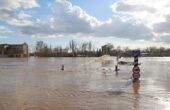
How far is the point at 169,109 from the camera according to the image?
14.3 metres

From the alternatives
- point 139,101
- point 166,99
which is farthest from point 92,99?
point 166,99

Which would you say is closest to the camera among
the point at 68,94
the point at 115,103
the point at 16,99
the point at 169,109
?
the point at 169,109

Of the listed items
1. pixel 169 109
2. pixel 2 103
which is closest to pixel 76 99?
pixel 2 103

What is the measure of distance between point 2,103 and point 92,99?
4.37 metres

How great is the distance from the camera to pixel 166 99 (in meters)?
17.4

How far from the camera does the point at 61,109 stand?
47.4 feet

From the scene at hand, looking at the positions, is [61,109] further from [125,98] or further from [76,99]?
[125,98]

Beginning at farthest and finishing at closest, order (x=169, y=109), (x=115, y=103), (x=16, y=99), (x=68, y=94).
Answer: (x=68, y=94)
(x=16, y=99)
(x=115, y=103)
(x=169, y=109)

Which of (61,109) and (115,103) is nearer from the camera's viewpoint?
(61,109)

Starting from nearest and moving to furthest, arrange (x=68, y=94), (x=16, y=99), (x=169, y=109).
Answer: (x=169, y=109), (x=16, y=99), (x=68, y=94)

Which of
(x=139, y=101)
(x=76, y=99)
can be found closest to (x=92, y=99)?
(x=76, y=99)

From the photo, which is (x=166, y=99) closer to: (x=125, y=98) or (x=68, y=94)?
(x=125, y=98)

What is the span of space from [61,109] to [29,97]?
416 centimetres

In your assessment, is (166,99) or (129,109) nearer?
(129,109)
